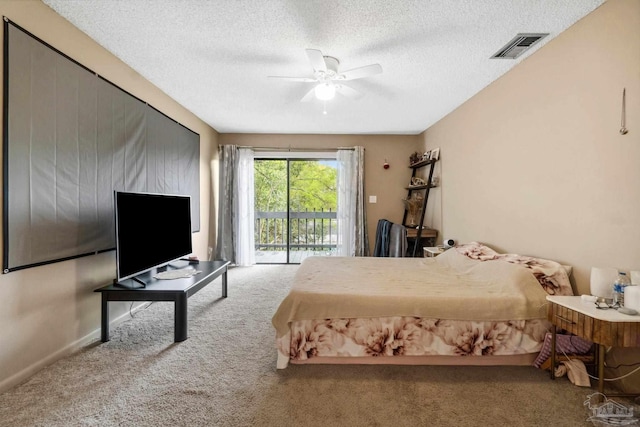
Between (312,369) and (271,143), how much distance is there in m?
3.87

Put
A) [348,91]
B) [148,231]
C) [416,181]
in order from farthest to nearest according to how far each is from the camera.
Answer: [416,181], [348,91], [148,231]

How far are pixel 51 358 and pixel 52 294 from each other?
1.42 ft

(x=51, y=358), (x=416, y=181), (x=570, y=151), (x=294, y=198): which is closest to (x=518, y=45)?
(x=570, y=151)

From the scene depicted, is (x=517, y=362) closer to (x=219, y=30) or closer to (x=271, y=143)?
(x=219, y=30)

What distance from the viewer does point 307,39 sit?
2.13 meters

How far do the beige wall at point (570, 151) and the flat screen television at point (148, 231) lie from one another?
10.6 ft

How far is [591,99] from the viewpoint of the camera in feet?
5.92

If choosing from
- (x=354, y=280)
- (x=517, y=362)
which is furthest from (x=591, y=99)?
(x=354, y=280)

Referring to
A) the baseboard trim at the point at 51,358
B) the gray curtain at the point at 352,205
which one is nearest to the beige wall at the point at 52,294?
the baseboard trim at the point at 51,358

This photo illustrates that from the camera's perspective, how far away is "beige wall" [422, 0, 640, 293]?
1.61 metres

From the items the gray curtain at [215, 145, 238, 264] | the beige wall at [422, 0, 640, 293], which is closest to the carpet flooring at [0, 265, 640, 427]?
the beige wall at [422, 0, 640, 293]

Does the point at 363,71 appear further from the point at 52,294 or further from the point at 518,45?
the point at 52,294

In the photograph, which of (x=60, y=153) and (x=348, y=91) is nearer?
(x=60, y=153)

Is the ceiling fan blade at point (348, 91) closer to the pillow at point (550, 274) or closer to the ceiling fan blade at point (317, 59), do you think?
the ceiling fan blade at point (317, 59)
